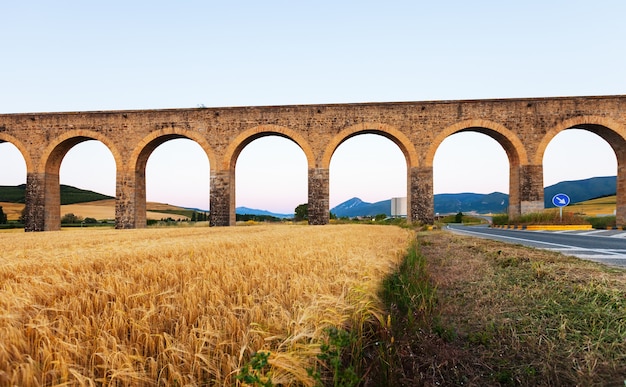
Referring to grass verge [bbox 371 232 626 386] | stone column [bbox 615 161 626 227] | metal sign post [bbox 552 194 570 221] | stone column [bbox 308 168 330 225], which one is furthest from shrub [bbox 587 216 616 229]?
grass verge [bbox 371 232 626 386]

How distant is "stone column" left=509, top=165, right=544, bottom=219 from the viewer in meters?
17.2

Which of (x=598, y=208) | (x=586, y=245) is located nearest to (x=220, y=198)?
(x=586, y=245)

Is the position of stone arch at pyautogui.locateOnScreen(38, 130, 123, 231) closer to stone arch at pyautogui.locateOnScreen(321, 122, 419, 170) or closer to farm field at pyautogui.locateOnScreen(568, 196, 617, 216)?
stone arch at pyautogui.locateOnScreen(321, 122, 419, 170)

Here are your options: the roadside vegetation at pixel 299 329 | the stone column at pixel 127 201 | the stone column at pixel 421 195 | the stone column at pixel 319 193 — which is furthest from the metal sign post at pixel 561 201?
the stone column at pixel 127 201

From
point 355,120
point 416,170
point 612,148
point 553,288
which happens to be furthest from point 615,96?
point 553,288

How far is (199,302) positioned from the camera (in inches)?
66.4

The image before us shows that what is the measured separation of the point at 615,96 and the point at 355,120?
42.9 feet

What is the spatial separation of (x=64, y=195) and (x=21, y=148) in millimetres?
30140

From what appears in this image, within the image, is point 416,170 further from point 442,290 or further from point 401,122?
point 442,290

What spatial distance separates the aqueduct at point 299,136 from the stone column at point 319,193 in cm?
6

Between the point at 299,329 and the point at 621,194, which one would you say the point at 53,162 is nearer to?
the point at 299,329

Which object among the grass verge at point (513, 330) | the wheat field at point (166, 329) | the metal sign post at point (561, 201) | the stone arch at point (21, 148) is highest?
the stone arch at point (21, 148)

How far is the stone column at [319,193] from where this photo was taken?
1827cm

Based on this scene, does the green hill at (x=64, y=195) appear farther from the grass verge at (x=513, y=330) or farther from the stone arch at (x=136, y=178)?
the grass verge at (x=513, y=330)
